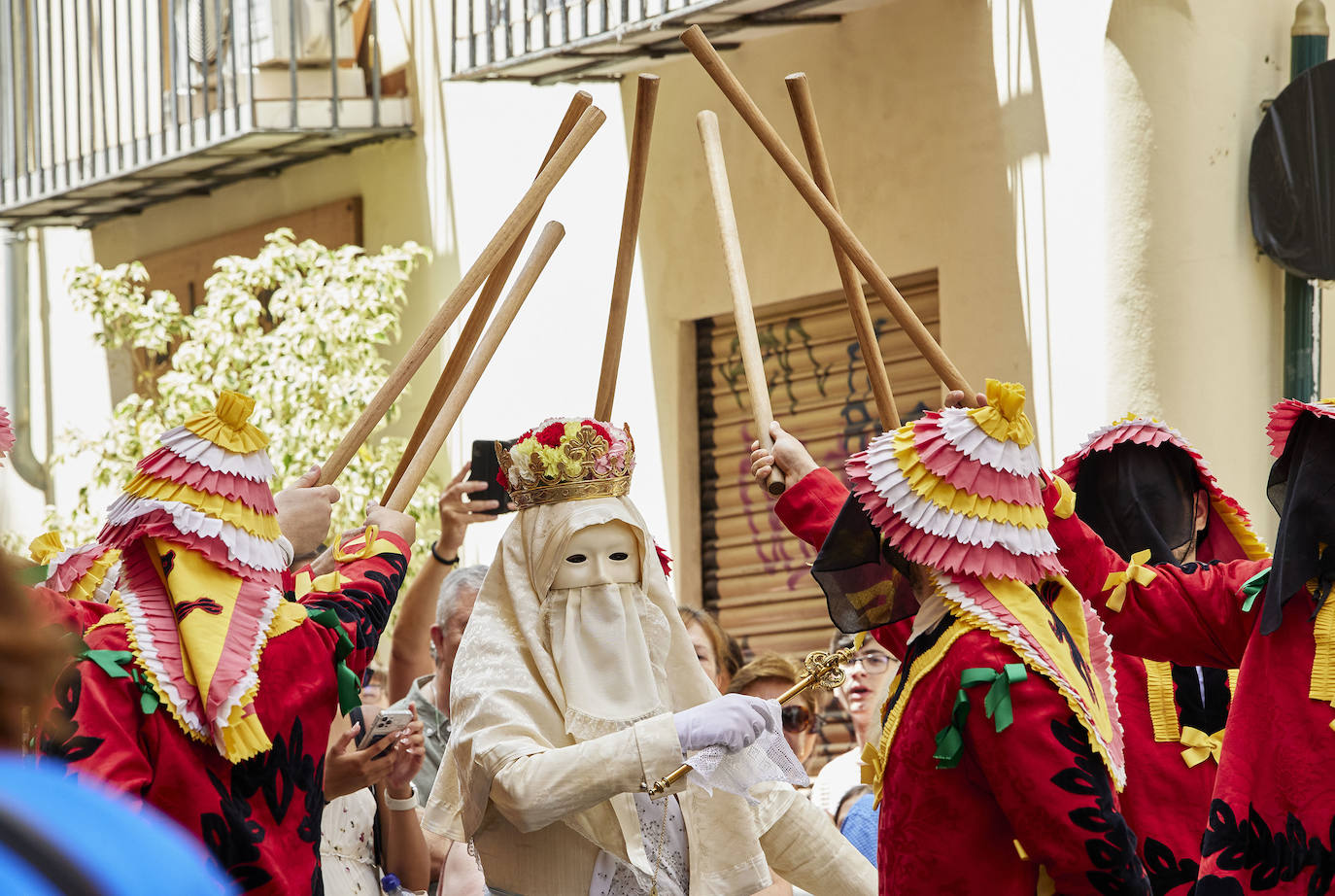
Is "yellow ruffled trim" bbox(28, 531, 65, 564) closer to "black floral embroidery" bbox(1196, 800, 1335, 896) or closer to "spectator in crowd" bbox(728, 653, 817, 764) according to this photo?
"spectator in crowd" bbox(728, 653, 817, 764)

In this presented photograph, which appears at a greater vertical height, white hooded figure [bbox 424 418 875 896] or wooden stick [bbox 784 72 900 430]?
wooden stick [bbox 784 72 900 430]

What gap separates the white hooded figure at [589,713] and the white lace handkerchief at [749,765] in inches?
2.0

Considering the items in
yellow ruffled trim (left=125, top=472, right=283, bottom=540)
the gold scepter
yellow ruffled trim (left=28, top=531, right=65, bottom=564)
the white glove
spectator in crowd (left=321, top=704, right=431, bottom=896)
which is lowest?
spectator in crowd (left=321, top=704, right=431, bottom=896)

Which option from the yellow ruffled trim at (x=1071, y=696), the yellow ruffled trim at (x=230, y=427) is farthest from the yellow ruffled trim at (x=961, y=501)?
the yellow ruffled trim at (x=230, y=427)

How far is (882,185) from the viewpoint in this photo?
679 cm

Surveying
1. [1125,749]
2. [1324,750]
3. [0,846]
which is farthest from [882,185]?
[0,846]

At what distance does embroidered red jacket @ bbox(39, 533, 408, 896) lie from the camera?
9.86ft

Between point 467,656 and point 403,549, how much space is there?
36 cm

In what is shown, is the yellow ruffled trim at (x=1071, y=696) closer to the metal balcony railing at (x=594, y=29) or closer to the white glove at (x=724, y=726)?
the white glove at (x=724, y=726)

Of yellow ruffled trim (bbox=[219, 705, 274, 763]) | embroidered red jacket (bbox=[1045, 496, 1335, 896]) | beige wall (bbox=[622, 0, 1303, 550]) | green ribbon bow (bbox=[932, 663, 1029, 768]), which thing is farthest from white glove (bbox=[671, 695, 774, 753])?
beige wall (bbox=[622, 0, 1303, 550])

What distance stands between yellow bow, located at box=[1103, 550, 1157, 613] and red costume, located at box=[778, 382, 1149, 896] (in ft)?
0.52

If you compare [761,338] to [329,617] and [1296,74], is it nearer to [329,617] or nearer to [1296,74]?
[1296,74]

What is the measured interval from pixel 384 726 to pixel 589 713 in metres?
0.65

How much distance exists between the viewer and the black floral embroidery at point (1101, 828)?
9.42ft
